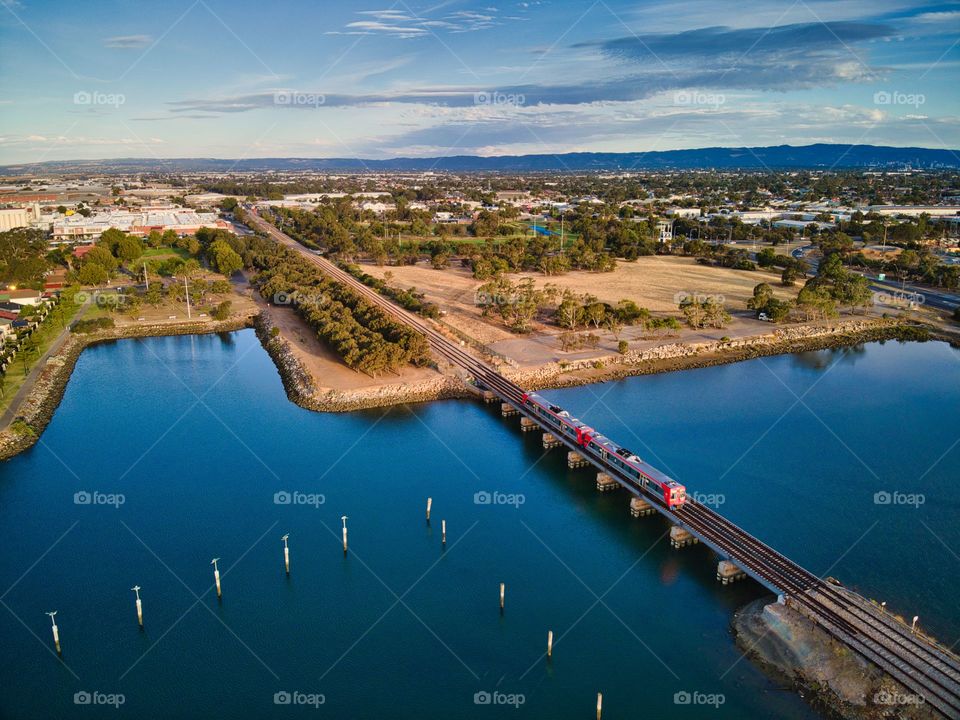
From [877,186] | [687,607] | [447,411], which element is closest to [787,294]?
[447,411]

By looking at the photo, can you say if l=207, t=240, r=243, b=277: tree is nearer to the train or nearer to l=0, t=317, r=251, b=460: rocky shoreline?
l=0, t=317, r=251, b=460: rocky shoreline

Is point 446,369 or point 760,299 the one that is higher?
point 760,299

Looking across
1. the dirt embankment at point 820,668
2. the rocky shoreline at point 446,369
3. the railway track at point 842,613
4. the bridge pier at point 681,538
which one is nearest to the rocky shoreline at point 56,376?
the rocky shoreline at point 446,369

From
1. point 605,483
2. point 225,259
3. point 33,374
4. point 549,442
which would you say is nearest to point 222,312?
point 225,259

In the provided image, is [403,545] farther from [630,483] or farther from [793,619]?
[793,619]

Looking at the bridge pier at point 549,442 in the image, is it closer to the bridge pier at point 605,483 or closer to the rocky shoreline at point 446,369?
the bridge pier at point 605,483

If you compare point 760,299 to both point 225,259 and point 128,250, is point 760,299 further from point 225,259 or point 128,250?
point 128,250

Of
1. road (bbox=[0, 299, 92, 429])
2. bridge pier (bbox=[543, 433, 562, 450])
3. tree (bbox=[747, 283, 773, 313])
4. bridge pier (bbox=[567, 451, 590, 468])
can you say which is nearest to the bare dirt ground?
tree (bbox=[747, 283, 773, 313])

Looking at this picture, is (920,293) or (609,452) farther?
(920,293)
